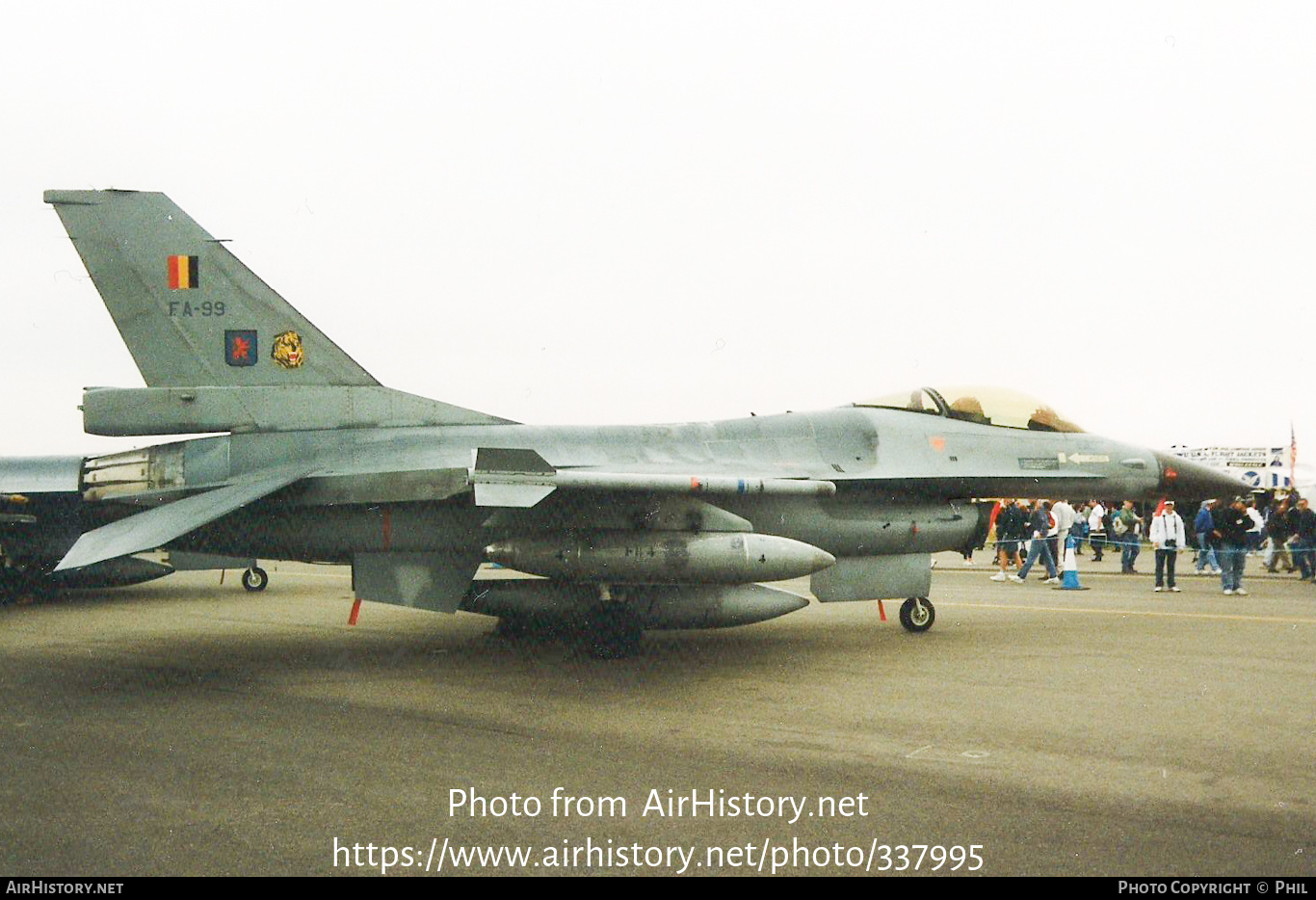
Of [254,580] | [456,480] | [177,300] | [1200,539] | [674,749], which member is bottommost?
[254,580]

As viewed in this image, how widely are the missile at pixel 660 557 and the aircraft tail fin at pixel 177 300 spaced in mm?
2669

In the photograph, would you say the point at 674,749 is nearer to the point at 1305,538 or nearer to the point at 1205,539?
the point at 1205,539

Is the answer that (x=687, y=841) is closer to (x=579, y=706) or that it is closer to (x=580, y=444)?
(x=579, y=706)

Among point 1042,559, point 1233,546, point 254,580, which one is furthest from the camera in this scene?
point 1042,559

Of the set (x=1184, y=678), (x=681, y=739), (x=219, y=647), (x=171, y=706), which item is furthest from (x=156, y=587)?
(x=1184, y=678)

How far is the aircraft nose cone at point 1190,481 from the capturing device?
11477 millimetres

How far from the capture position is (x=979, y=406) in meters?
11.2

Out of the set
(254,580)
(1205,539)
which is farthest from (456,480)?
(1205,539)

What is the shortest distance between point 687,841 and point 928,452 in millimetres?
7006

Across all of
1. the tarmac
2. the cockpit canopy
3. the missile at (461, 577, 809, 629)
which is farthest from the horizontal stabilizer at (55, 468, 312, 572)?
the cockpit canopy

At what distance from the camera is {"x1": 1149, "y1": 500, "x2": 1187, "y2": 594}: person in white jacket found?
16.8 meters

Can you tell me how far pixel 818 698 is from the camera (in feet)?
25.1

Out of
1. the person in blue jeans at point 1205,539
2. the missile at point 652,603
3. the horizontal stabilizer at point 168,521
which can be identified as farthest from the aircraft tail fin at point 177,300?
the person in blue jeans at point 1205,539

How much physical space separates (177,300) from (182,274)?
0.81 feet
